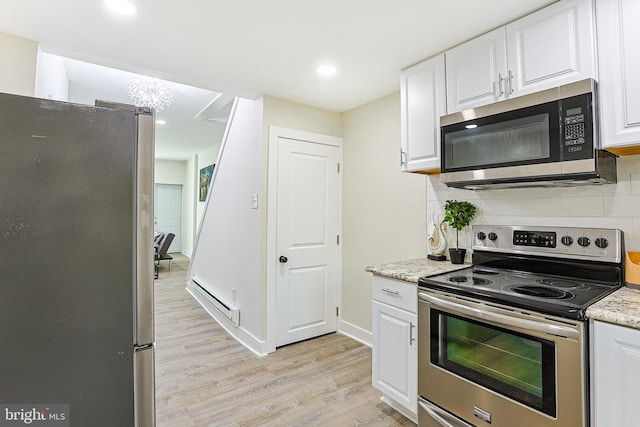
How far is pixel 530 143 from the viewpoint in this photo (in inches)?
65.9

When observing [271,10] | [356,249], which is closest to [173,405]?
[356,249]

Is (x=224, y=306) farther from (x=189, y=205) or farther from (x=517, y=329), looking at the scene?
(x=189, y=205)

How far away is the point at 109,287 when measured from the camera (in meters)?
1.04

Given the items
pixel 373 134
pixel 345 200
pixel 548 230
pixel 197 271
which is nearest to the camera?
pixel 548 230

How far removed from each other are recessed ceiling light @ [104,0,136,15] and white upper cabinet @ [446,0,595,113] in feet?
6.20

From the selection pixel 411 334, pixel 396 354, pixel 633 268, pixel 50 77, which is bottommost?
pixel 396 354

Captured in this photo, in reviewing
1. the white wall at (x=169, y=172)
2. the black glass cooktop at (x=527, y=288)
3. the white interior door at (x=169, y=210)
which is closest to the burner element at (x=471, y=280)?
the black glass cooktop at (x=527, y=288)

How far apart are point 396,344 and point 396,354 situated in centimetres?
6

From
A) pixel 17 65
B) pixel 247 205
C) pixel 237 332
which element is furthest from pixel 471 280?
pixel 17 65

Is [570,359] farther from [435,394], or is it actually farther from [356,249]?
[356,249]

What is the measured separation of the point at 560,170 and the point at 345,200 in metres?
2.12

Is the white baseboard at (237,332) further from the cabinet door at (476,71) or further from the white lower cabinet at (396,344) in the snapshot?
the cabinet door at (476,71)

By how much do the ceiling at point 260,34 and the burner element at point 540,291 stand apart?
4.78ft

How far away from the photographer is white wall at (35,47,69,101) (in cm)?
213
